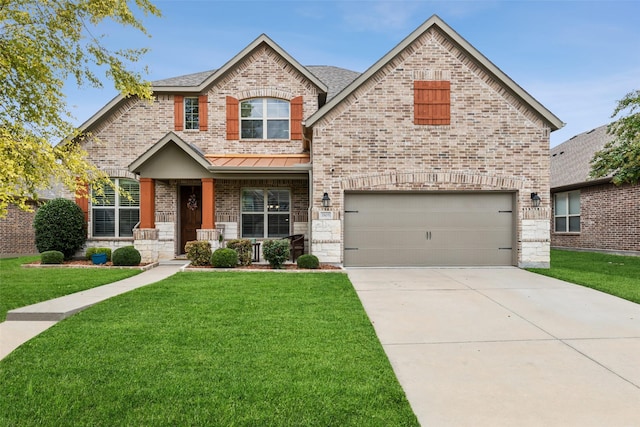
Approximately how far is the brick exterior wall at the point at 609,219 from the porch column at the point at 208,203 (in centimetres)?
1661

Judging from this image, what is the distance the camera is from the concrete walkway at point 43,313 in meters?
4.43

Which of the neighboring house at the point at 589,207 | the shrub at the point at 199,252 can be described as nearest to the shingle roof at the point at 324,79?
the shrub at the point at 199,252

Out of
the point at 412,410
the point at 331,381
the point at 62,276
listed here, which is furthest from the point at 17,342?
the point at 62,276

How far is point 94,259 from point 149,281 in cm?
403

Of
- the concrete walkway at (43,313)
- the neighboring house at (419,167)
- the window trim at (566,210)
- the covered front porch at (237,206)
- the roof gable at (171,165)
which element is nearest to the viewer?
the concrete walkway at (43,313)

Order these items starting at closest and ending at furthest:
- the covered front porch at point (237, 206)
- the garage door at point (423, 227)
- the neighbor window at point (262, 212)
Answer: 1. the garage door at point (423, 227)
2. the covered front porch at point (237, 206)
3. the neighbor window at point (262, 212)

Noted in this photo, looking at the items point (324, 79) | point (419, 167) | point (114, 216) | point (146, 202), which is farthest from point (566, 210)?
point (114, 216)

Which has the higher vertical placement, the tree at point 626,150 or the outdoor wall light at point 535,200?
the tree at point 626,150

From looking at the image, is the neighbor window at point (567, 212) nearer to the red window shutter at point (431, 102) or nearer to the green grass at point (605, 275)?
the green grass at point (605, 275)

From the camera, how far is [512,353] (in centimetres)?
395

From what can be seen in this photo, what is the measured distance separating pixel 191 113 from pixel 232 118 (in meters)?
1.66

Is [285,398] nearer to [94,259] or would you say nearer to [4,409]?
[4,409]

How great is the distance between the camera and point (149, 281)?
27.2 feet

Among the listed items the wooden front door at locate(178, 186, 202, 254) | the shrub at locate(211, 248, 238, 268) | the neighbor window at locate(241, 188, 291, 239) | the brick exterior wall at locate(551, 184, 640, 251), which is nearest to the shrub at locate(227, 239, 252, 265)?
the shrub at locate(211, 248, 238, 268)
